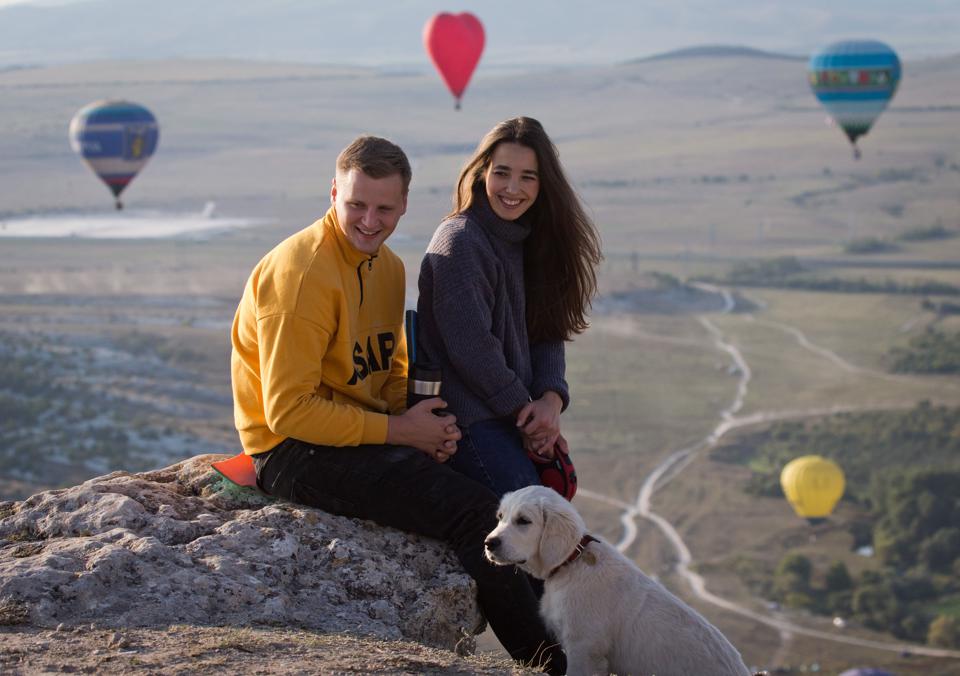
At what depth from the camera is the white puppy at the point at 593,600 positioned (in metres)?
3.45

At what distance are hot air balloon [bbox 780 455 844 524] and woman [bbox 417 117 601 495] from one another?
2648 centimetres

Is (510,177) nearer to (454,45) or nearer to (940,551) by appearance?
(940,551)

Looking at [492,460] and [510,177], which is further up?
[510,177]

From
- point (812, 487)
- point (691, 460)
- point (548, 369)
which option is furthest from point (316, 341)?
point (691, 460)

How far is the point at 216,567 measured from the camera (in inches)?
148

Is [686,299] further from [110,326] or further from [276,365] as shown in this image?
[276,365]

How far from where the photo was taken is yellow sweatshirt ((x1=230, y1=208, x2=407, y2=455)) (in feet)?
12.3

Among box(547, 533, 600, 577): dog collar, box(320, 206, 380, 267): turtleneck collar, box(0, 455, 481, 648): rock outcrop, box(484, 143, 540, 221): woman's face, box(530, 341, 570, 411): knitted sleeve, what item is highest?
box(484, 143, 540, 221): woman's face

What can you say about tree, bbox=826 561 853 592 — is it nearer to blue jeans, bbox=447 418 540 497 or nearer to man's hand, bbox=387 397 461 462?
blue jeans, bbox=447 418 540 497

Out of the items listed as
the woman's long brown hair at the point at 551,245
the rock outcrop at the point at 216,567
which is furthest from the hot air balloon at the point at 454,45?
the rock outcrop at the point at 216,567

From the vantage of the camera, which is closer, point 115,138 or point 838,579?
point 838,579

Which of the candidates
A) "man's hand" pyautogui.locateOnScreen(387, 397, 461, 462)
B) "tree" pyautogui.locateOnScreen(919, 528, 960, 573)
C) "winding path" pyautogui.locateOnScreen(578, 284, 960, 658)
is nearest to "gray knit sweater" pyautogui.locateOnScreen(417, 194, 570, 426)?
"man's hand" pyautogui.locateOnScreen(387, 397, 461, 462)

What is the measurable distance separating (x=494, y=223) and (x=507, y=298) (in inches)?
8.7

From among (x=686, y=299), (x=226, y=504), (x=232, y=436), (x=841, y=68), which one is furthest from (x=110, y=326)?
(x=226, y=504)
